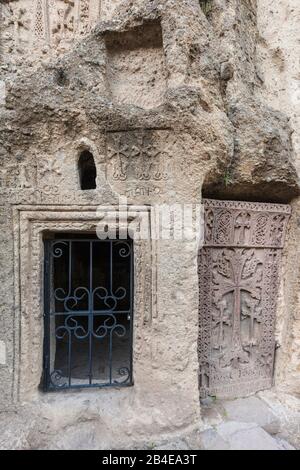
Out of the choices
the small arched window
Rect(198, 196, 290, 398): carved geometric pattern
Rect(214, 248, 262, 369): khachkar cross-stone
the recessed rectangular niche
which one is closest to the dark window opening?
the small arched window

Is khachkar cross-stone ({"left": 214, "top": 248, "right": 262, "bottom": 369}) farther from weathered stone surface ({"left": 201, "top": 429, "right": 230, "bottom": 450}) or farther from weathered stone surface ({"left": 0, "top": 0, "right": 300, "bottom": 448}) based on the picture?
weathered stone surface ({"left": 201, "top": 429, "right": 230, "bottom": 450})

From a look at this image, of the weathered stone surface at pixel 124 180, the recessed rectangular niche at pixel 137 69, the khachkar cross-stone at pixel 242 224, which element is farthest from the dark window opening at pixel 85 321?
the recessed rectangular niche at pixel 137 69

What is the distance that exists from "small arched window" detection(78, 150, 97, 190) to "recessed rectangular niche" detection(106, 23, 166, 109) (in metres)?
0.53

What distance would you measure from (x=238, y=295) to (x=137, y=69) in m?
2.16

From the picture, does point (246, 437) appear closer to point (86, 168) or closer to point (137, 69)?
point (86, 168)

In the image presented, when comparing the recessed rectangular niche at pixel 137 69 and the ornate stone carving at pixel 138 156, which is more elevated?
the recessed rectangular niche at pixel 137 69

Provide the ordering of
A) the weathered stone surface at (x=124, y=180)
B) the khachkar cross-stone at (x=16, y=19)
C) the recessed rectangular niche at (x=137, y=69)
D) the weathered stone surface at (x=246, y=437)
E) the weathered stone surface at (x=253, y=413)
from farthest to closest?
the khachkar cross-stone at (x=16, y=19)
the recessed rectangular niche at (x=137, y=69)
the weathered stone surface at (x=253, y=413)
the weathered stone surface at (x=124, y=180)
the weathered stone surface at (x=246, y=437)

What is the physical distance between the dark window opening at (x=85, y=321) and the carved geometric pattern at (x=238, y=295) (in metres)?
0.68

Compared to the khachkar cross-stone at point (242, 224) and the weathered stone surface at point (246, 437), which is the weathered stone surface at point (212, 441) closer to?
the weathered stone surface at point (246, 437)

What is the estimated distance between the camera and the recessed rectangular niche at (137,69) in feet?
7.94

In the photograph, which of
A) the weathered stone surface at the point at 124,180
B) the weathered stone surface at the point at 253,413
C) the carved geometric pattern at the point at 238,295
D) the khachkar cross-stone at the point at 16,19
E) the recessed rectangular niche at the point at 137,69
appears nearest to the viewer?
the weathered stone surface at the point at 124,180

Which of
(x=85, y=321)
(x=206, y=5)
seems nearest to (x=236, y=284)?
(x=206, y=5)

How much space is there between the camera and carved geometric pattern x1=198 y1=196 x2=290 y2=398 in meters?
2.53
